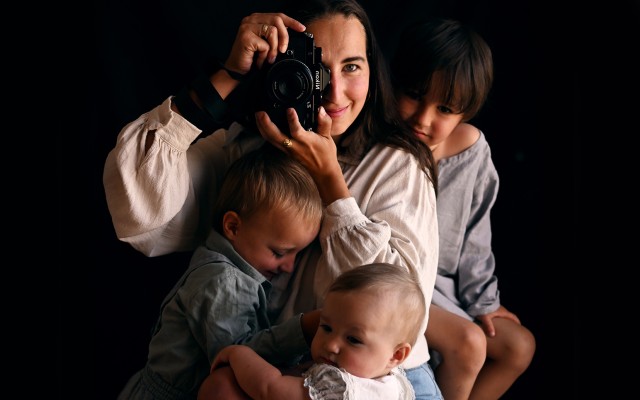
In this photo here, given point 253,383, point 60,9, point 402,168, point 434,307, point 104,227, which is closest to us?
point 253,383

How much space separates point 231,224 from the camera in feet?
4.22

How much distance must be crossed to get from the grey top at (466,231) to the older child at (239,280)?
0.40 metres

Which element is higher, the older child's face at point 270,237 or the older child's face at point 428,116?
the older child's face at point 428,116

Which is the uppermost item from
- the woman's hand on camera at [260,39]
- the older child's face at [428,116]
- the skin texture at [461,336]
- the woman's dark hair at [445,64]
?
the woman's hand on camera at [260,39]

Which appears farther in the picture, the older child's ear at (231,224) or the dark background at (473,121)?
the dark background at (473,121)

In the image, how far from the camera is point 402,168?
4.54 ft

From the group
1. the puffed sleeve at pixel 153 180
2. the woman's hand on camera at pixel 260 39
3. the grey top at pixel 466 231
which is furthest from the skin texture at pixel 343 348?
the grey top at pixel 466 231

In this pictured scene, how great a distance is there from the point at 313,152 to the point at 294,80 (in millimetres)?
114

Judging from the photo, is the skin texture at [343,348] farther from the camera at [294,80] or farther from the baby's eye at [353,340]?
the camera at [294,80]

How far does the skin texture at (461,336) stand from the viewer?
4.77ft

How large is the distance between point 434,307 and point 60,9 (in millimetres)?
974

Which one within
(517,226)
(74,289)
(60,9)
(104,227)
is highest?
(60,9)

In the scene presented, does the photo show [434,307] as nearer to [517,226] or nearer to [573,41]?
[517,226]

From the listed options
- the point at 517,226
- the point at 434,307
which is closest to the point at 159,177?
the point at 434,307
